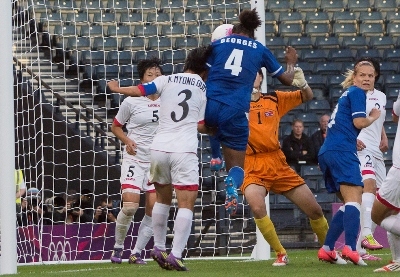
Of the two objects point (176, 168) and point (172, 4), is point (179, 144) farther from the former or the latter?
point (172, 4)

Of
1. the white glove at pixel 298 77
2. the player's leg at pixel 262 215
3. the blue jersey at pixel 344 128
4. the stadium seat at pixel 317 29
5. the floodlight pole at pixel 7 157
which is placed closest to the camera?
the blue jersey at pixel 344 128

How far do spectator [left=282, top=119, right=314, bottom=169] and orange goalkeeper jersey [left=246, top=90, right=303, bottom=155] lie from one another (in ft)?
16.5

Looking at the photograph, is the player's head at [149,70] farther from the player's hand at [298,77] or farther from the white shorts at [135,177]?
the player's hand at [298,77]

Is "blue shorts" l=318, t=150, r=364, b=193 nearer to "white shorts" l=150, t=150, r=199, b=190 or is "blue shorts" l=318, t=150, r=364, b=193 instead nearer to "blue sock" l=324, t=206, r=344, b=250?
"blue sock" l=324, t=206, r=344, b=250

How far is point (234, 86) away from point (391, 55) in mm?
12288

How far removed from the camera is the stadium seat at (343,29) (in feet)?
67.0

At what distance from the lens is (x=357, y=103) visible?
8008 millimetres

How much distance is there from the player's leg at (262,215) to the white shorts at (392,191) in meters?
1.50

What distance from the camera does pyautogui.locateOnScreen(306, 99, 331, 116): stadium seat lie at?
17.6 m

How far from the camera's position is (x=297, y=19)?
66.8 ft

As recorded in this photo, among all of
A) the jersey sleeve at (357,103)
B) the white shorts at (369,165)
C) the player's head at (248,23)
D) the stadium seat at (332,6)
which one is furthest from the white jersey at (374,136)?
the stadium seat at (332,6)

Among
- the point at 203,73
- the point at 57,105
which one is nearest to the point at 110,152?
the point at 57,105

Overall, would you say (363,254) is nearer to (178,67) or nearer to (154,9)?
(178,67)

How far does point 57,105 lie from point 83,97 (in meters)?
1.12
